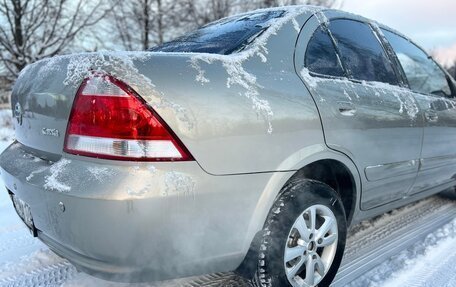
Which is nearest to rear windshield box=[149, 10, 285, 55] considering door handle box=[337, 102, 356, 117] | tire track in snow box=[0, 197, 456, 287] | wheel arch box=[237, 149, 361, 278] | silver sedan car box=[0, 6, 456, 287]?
silver sedan car box=[0, 6, 456, 287]

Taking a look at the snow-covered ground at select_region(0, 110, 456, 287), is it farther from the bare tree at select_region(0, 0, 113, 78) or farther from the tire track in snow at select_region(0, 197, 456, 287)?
the bare tree at select_region(0, 0, 113, 78)

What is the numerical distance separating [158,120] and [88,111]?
0.98 ft

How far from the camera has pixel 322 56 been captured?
7.60 feet

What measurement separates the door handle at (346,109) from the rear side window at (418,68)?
1.05 m

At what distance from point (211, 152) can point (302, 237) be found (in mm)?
756

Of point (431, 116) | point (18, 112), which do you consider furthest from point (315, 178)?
point (18, 112)

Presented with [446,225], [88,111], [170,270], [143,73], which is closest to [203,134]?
[143,73]

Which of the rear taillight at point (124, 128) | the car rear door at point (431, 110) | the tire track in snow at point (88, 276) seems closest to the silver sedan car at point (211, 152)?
the rear taillight at point (124, 128)

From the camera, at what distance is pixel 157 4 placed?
1641 cm

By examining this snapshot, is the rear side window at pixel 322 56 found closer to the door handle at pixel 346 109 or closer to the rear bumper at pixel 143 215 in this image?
the door handle at pixel 346 109

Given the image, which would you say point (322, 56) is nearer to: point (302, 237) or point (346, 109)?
point (346, 109)

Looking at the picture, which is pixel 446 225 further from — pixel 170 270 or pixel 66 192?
pixel 66 192

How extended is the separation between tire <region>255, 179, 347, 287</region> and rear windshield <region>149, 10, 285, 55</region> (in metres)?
0.79

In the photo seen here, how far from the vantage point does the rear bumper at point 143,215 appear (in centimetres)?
151
